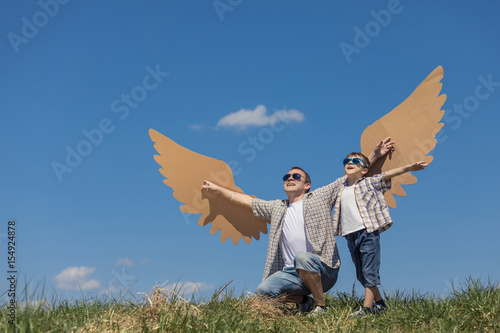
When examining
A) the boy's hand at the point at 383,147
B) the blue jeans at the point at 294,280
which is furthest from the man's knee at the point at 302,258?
the boy's hand at the point at 383,147

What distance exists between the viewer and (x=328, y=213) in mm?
5129

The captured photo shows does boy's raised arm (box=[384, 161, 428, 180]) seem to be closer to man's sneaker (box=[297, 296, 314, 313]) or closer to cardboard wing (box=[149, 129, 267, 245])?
man's sneaker (box=[297, 296, 314, 313])

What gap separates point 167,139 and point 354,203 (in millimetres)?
2426

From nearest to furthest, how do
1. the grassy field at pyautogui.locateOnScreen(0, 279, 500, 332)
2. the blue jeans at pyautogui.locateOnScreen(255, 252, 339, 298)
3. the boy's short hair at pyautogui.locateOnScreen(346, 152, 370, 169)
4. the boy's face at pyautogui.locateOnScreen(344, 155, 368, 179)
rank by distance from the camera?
the grassy field at pyautogui.locateOnScreen(0, 279, 500, 332)
the blue jeans at pyautogui.locateOnScreen(255, 252, 339, 298)
the boy's face at pyautogui.locateOnScreen(344, 155, 368, 179)
the boy's short hair at pyautogui.locateOnScreen(346, 152, 370, 169)

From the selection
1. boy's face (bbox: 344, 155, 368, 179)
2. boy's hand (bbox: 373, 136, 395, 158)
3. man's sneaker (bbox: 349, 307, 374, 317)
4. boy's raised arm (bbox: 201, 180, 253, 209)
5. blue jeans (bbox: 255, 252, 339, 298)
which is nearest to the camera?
man's sneaker (bbox: 349, 307, 374, 317)

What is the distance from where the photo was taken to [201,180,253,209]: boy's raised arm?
18.8 feet

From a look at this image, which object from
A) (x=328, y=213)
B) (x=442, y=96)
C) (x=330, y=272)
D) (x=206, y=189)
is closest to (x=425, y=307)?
(x=330, y=272)

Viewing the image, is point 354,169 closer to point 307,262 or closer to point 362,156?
point 362,156

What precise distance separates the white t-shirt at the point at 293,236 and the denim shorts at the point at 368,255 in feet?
1.75

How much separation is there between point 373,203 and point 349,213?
0.86 ft

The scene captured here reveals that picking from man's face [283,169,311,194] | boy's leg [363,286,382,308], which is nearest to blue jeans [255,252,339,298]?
boy's leg [363,286,382,308]

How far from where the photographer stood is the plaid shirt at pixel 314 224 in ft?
16.6

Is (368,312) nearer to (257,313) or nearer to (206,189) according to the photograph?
(257,313)

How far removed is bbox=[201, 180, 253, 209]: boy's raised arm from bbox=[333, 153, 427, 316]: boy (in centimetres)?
112
